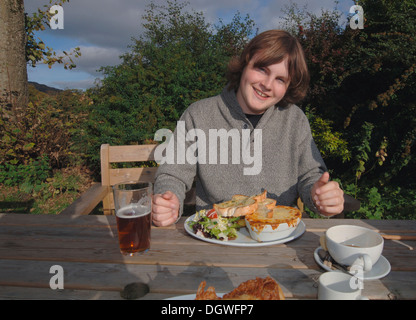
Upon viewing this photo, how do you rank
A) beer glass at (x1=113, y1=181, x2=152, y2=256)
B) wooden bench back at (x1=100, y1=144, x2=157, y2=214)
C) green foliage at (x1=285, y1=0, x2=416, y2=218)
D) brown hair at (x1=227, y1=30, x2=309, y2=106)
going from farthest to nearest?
1. green foliage at (x1=285, y1=0, x2=416, y2=218)
2. wooden bench back at (x1=100, y1=144, x2=157, y2=214)
3. brown hair at (x1=227, y1=30, x2=309, y2=106)
4. beer glass at (x1=113, y1=181, x2=152, y2=256)

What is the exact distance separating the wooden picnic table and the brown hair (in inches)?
44.8

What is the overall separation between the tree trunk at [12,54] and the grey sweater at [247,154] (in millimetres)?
4209

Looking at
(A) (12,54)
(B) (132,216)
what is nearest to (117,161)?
(B) (132,216)

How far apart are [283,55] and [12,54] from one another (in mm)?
4809

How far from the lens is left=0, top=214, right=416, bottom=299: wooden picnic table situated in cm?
99

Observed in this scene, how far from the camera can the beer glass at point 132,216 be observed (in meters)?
1.19

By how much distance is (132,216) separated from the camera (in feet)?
3.89

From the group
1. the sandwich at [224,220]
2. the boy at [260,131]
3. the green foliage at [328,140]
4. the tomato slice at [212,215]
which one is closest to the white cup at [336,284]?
the sandwich at [224,220]

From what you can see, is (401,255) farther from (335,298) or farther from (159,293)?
(159,293)

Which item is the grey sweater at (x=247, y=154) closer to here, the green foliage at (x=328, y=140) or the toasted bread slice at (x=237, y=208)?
the toasted bread slice at (x=237, y=208)

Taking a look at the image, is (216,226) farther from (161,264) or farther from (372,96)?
(372,96)

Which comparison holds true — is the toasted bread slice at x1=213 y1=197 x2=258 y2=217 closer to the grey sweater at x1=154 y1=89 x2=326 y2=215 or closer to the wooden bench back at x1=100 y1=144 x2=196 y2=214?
the grey sweater at x1=154 y1=89 x2=326 y2=215

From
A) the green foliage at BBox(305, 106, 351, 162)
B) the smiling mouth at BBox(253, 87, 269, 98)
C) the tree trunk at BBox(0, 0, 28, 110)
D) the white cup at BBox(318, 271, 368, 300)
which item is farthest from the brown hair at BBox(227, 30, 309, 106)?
the tree trunk at BBox(0, 0, 28, 110)
